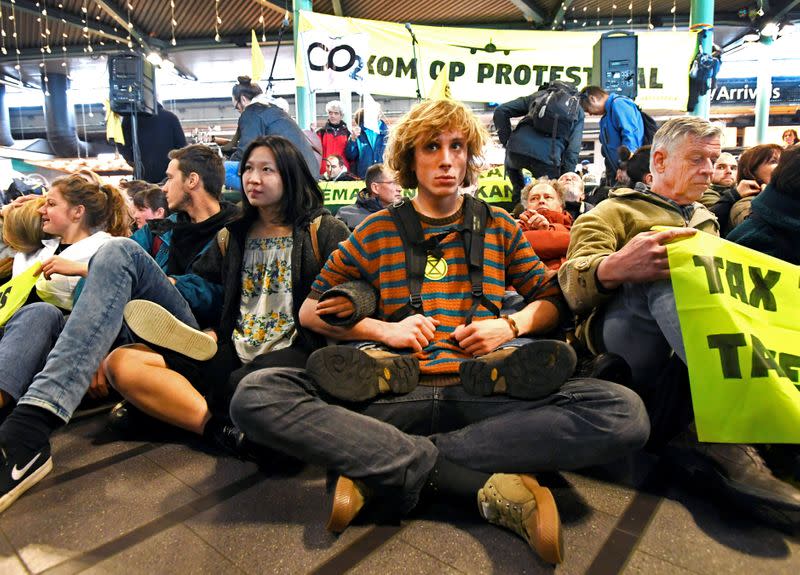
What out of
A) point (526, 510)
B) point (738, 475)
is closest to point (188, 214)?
point (526, 510)

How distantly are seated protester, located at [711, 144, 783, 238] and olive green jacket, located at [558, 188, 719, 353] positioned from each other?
2.61ft

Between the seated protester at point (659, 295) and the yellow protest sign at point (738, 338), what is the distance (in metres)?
0.06

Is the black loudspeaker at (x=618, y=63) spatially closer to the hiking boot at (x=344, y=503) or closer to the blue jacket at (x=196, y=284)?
the blue jacket at (x=196, y=284)

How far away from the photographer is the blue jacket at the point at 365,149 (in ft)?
21.9

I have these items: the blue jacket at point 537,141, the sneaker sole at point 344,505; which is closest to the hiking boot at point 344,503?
the sneaker sole at point 344,505

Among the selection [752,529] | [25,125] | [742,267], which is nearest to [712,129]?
[742,267]

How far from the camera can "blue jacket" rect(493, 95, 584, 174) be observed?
410cm

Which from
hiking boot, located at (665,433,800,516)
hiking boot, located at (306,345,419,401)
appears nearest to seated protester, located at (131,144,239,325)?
hiking boot, located at (306,345,419,401)

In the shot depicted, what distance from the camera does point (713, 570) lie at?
3.82 ft

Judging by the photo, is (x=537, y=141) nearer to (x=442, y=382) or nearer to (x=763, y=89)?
(x=442, y=382)

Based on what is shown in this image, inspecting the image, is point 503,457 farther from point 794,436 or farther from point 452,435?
point 794,436

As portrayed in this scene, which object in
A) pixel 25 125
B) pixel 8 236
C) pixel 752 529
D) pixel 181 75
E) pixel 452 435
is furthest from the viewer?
pixel 25 125

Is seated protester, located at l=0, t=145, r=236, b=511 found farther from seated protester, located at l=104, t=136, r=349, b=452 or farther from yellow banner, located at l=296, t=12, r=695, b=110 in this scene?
yellow banner, located at l=296, t=12, r=695, b=110

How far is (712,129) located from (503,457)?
1.35 metres
